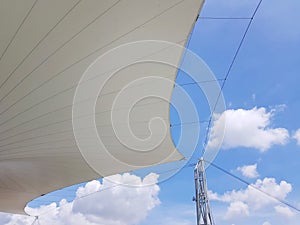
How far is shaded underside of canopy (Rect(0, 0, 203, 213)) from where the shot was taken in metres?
2.23

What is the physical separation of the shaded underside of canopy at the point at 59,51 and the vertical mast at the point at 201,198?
1.56 metres

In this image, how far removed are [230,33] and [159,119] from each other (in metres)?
1.49

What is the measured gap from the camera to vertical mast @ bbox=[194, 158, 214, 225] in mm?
5223

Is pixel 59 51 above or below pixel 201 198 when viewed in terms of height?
below

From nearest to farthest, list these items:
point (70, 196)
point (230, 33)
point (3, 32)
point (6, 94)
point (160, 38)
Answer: point (3, 32)
point (160, 38)
point (6, 94)
point (230, 33)
point (70, 196)

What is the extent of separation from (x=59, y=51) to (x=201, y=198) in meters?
3.93

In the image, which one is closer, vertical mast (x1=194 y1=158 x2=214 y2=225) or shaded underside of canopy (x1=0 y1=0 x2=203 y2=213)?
shaded underside of canopy (x1=0 y1=0 x2=203 y2=213)

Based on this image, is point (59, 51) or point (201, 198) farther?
point (201, 198)

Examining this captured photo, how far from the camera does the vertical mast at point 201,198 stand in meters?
5.22

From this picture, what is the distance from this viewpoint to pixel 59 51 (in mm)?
2611

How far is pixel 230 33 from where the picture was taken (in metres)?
3.79

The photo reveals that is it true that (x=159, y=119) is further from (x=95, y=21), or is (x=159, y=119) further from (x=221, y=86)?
(x=95, y=21)

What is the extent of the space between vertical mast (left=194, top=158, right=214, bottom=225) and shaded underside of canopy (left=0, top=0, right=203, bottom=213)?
1560mm

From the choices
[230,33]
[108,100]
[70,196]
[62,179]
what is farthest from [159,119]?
[70,196]
